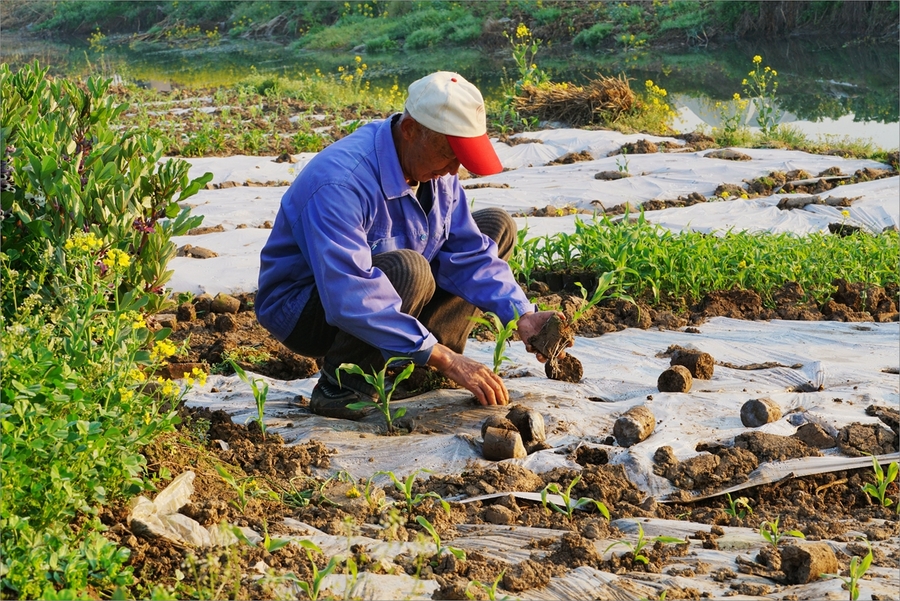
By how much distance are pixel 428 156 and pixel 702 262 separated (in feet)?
7.04

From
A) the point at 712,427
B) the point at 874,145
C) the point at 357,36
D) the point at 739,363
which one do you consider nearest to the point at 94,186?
the point at 712,427

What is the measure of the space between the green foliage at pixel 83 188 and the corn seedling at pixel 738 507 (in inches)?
82.2

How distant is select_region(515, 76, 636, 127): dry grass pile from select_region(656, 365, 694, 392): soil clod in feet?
24.7

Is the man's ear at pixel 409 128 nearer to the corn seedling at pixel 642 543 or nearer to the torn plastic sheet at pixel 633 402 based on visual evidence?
the torn plastic sheet at pixel 633 402

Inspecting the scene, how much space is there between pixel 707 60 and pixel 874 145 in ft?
30.0

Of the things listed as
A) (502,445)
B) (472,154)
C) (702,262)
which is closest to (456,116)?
(472,154)

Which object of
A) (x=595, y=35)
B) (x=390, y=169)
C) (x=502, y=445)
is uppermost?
(x=390, y=169)

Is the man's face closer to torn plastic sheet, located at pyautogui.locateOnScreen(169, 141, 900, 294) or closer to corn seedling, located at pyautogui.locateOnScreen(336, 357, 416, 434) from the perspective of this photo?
corn seedling, located at pyautogui.locateOnScreen(336, 357, 416, 434)

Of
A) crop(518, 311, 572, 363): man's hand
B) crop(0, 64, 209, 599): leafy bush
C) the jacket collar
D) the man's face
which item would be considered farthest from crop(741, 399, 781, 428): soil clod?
crop(0, 64, 209, 599): leafy bush

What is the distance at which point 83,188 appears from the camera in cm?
355

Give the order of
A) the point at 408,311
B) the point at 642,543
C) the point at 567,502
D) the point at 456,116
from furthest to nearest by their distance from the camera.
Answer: the point at 408,311
the point at 456,116
the point at 567,502
the point at 642,543

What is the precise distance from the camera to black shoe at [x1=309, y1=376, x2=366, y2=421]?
3.30 meters

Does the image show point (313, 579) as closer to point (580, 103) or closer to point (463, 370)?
point (463, 370)

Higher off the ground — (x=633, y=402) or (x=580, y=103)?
(x=633, y=402)
